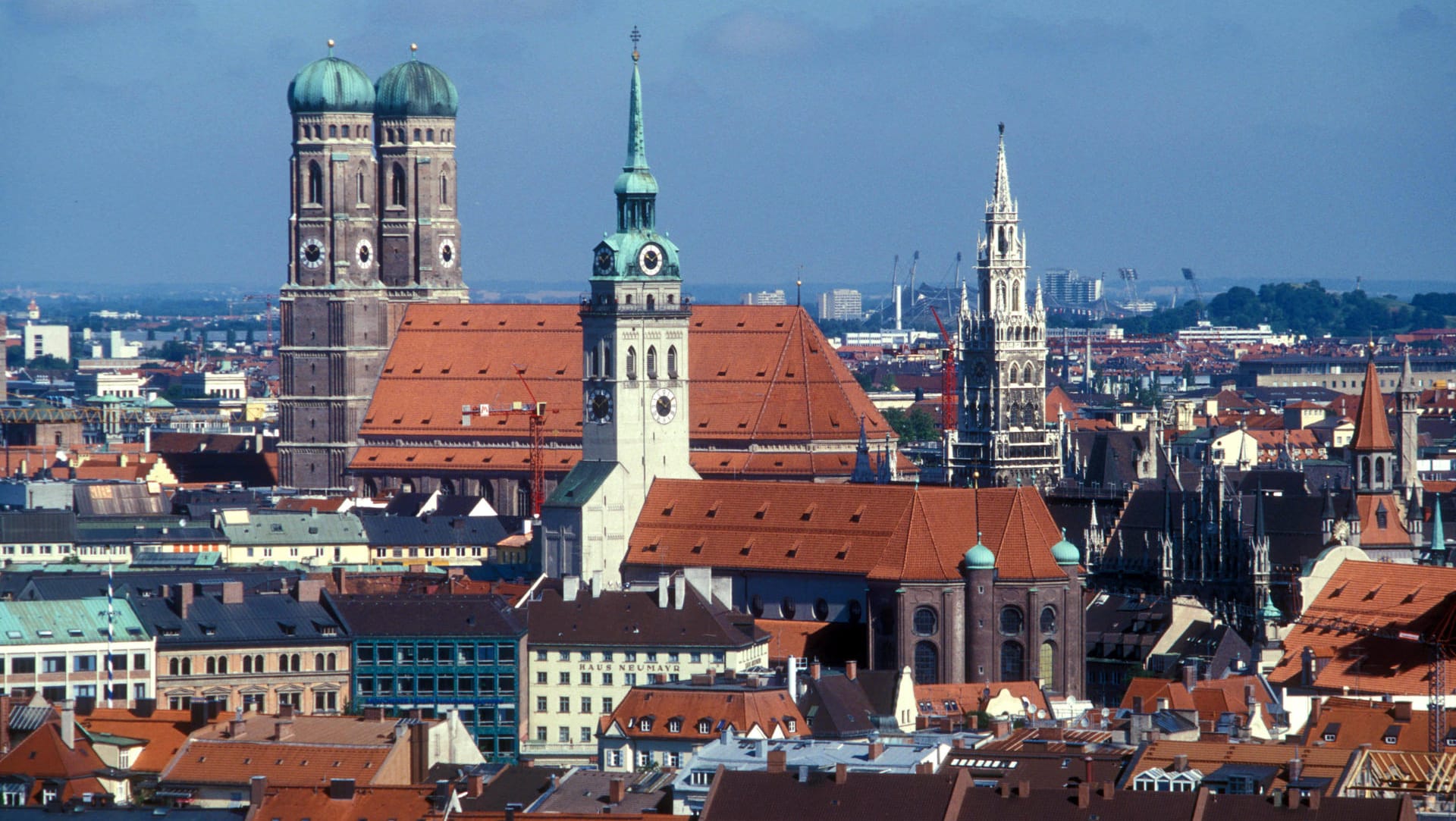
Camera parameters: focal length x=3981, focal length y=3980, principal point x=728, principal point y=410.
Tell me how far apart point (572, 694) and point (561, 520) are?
17.0 m

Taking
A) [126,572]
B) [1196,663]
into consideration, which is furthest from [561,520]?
[1196,663]

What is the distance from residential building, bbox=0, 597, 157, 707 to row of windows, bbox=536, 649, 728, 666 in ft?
38.9

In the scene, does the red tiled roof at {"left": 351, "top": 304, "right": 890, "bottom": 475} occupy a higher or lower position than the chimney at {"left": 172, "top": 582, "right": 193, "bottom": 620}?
higher

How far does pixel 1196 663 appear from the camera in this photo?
381 ft

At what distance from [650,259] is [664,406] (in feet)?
16.0

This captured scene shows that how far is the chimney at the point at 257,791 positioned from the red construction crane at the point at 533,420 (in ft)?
244

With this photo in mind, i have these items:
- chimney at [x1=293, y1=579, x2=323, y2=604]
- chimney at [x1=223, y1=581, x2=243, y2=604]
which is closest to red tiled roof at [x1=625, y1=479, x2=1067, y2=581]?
chimney at [x1=293, y1=579, x2=323, y2=604]

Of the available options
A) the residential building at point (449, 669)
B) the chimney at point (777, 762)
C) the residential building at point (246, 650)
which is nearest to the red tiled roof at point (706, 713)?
the residential building at point (449, 669)

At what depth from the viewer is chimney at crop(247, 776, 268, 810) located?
8444 cm

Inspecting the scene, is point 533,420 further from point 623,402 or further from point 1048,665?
point 1048,665

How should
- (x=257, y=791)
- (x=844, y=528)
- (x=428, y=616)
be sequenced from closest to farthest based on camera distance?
(x=257, y=791) < (x=428, y=616) < (x=844, y=528)

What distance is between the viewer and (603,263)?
132 meters

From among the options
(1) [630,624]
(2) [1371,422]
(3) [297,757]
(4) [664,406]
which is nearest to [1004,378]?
(2) [1371,422]

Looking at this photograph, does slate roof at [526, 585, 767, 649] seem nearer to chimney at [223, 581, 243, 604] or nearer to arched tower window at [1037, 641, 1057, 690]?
chimney at [223, 581, 243, 604]
